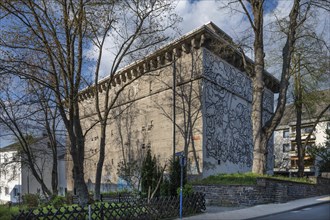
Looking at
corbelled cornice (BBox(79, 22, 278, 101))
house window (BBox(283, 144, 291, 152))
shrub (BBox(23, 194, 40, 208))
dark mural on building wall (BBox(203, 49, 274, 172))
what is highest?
corbelled cornice (BBox(79, 22, 278, 101))

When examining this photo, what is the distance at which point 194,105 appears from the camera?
22266 mm

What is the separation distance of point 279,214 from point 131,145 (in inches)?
636

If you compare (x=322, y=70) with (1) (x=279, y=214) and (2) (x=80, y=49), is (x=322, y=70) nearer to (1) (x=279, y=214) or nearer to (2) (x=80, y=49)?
(1) (x=279, y=214)

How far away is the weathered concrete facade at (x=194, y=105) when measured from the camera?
21.8 metres

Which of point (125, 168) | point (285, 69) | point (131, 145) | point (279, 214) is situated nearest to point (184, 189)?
point (279, 214)

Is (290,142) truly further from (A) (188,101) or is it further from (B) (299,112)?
(A) (188,101)

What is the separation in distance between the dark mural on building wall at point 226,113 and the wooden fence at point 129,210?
831 cm

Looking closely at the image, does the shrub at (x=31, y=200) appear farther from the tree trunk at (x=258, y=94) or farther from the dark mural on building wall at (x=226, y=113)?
the tree trunk at (x=258, y=94)

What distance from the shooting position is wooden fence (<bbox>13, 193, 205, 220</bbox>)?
32.4ft

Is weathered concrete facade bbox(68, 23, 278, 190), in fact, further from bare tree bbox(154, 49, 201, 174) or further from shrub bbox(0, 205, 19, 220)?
shrub bbox(0, 205, 19, 220)

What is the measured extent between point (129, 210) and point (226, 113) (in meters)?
14.0

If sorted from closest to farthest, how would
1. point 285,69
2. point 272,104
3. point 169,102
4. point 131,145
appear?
point 285,69 → point 169,102 → point 131,145 → point 272,104

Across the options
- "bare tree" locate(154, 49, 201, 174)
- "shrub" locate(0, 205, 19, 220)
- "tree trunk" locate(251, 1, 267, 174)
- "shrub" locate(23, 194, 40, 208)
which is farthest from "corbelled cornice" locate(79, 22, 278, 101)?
"shrub" locate(23, 194, 40, 208)

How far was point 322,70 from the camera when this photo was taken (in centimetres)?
2480
